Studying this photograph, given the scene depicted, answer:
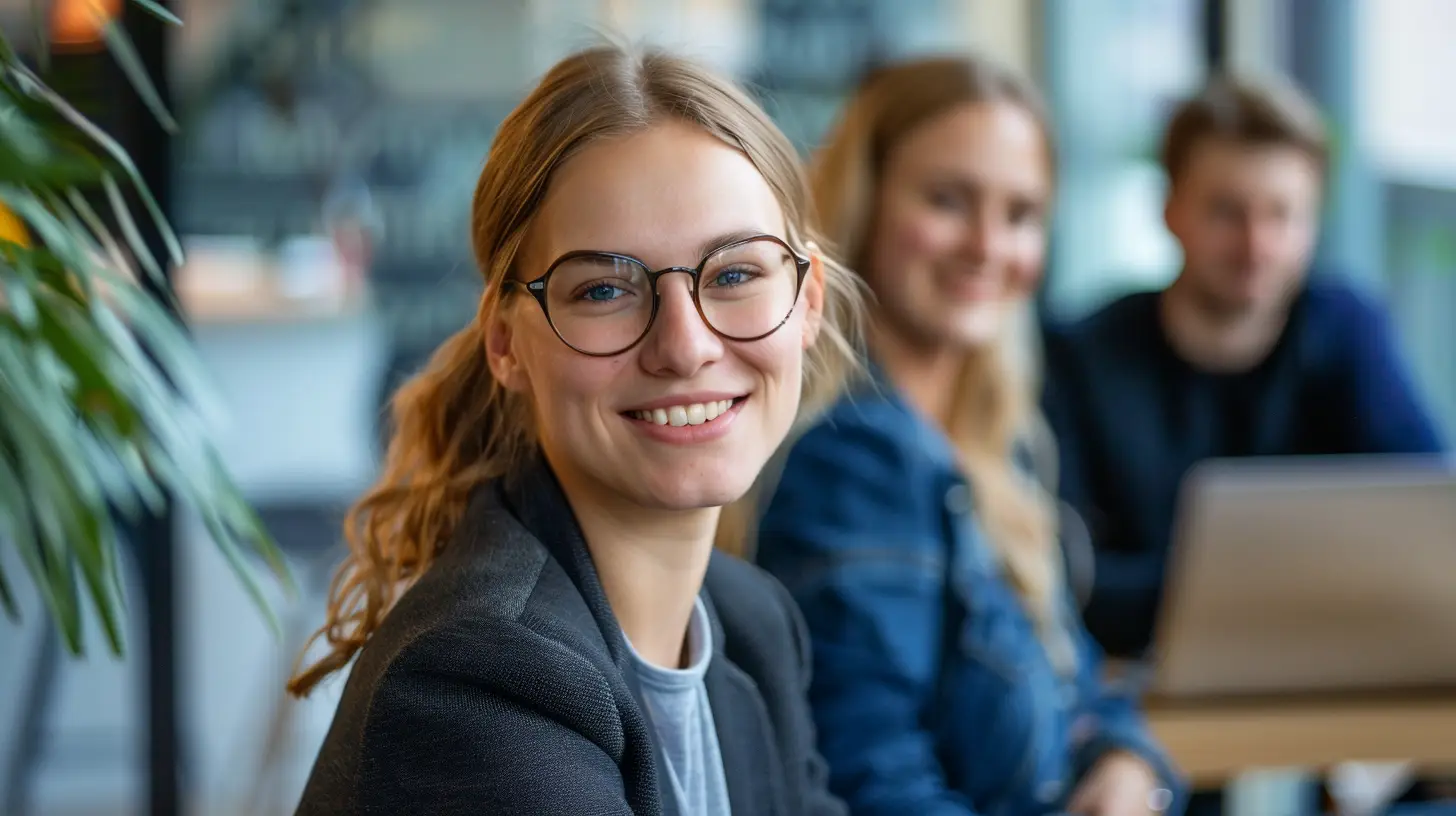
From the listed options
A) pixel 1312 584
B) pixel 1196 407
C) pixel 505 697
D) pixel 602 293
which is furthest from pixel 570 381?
pixel 1196 407

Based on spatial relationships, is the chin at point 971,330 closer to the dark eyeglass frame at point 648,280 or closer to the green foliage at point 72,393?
the dark eyeglass frame at point 648,280

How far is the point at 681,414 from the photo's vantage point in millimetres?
917

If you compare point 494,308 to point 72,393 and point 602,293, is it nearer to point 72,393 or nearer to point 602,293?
point 602,293

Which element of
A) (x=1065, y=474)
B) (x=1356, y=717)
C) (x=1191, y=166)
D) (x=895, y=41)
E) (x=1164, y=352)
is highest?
(x=895, y=41)

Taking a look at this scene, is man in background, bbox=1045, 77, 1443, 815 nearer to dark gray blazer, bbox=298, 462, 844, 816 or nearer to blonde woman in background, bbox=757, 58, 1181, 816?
blonde woman in background, bbox=757, 58, 1181, 816

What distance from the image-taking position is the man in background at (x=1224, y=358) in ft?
7.52

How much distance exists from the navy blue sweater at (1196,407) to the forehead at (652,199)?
1.48 meters

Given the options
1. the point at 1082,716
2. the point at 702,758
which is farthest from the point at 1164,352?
the point at 702,758

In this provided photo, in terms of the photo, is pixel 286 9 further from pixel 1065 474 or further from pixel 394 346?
pixel 1065 474

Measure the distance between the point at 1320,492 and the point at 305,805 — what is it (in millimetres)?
1204

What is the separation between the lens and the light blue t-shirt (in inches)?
38.5

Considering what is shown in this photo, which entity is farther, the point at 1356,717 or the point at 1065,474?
the point at 1065,474

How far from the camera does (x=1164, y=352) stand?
237 centimetres

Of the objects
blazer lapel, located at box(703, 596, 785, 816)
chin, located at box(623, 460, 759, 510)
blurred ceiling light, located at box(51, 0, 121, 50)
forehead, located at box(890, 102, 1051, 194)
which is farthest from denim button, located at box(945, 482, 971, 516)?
blurred ceiling light, located at box(51, 0, 121, 50)
